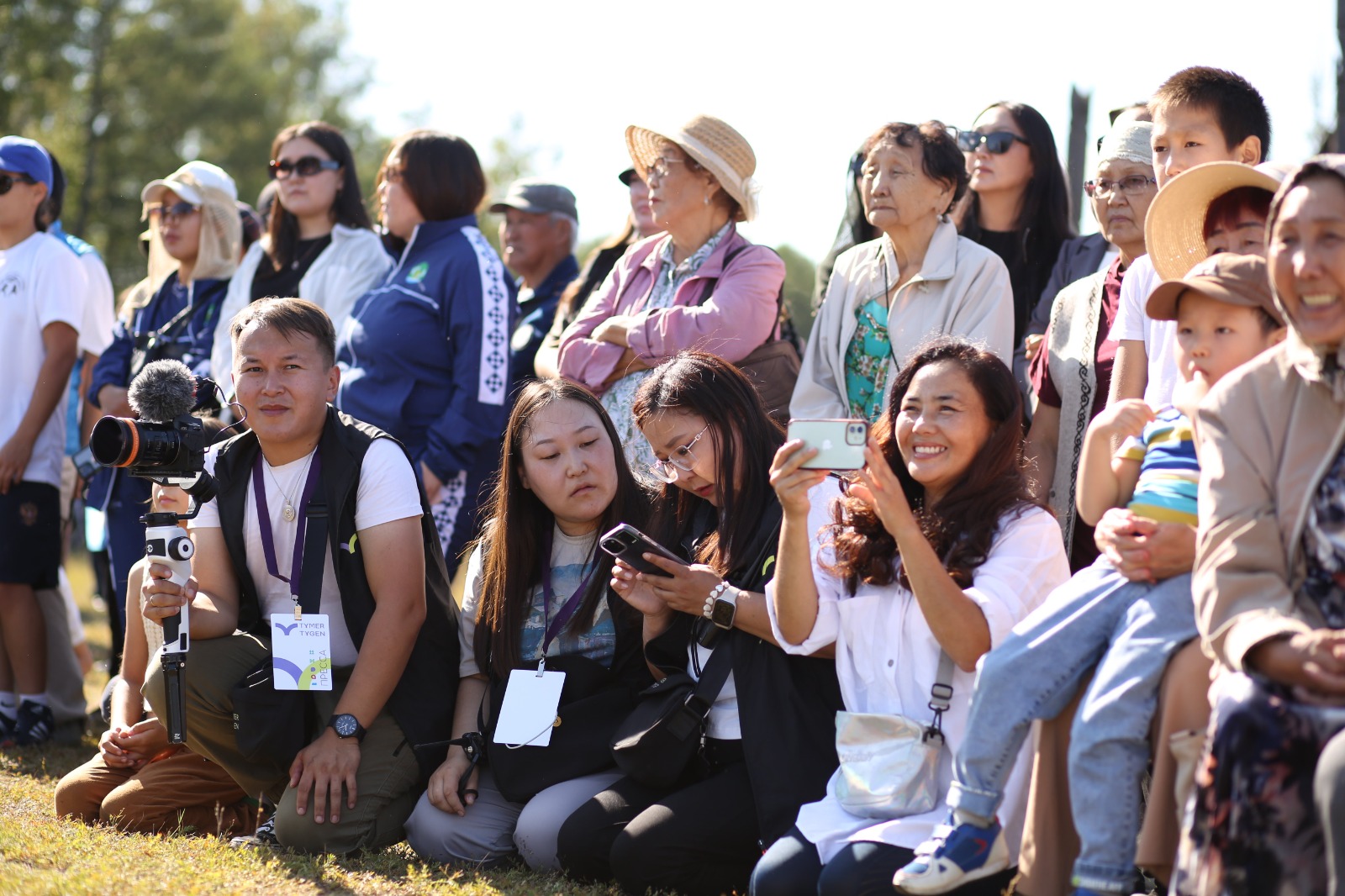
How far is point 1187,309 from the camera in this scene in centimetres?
322

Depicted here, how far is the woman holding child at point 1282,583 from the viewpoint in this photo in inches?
102

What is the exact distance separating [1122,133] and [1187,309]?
5.63 feet

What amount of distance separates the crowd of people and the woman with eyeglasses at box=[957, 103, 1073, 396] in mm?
14

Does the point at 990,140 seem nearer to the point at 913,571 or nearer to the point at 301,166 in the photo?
the point at 913,571

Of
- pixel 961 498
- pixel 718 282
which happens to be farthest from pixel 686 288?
pixel 961 498

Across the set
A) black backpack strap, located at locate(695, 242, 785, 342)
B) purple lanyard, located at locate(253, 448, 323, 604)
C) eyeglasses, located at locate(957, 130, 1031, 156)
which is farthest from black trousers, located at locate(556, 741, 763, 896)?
eyeglasses, located at locate(957, 130, 1031, 156)

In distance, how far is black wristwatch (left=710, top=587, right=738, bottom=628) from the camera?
3873 millimetres

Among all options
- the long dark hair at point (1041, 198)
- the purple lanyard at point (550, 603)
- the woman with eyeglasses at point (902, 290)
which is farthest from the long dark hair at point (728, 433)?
the long dark hair at point (1041, 198)

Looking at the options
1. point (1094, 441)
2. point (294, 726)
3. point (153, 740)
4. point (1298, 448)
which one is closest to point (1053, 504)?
point (1094, 441)

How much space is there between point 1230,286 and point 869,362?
185 cm

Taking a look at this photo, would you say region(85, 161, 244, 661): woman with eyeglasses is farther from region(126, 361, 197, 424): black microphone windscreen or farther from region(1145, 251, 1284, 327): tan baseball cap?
region(1145, 251, 1284, 327): tan baseball cap

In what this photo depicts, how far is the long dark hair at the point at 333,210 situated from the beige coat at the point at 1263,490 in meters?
4.62

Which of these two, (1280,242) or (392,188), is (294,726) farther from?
(1280,242)

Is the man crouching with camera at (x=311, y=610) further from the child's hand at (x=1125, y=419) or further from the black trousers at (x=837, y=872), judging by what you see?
the child's hand at (x=1125, y=419)
